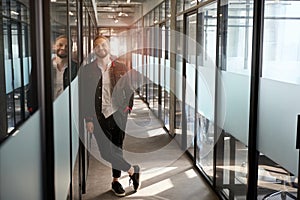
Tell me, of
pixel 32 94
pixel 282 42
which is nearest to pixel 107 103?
pixel 282 42

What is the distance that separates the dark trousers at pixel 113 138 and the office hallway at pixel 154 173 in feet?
0.72

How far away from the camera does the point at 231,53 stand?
12.2 ft

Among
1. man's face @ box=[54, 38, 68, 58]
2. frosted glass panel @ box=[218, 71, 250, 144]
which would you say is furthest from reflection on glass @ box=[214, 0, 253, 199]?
man's face @ box=[54, 38, 68, 58]

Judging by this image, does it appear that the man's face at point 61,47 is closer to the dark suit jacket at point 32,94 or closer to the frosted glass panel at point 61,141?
the frosted glass panel at point 61,141

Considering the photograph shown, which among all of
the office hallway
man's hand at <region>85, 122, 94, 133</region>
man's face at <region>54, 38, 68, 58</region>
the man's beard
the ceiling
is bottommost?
the office hallway

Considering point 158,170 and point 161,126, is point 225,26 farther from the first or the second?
point 161,126

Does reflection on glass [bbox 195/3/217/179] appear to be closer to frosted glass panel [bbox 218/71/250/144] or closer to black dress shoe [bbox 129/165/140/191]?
frosted glass panel [bbox 218/71/250/144]

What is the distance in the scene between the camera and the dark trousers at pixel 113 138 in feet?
14.5

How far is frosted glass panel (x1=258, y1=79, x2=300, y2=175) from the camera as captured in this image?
2449 mm

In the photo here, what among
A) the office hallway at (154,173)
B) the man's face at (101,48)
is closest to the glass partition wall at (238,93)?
the office hallway at (154,173)

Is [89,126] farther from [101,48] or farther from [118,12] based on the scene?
[118,12]

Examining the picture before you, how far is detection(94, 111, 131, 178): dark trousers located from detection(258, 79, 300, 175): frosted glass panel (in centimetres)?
186

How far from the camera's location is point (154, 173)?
487 centimetres

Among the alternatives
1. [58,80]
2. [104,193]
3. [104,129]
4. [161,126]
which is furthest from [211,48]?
[161,126]
